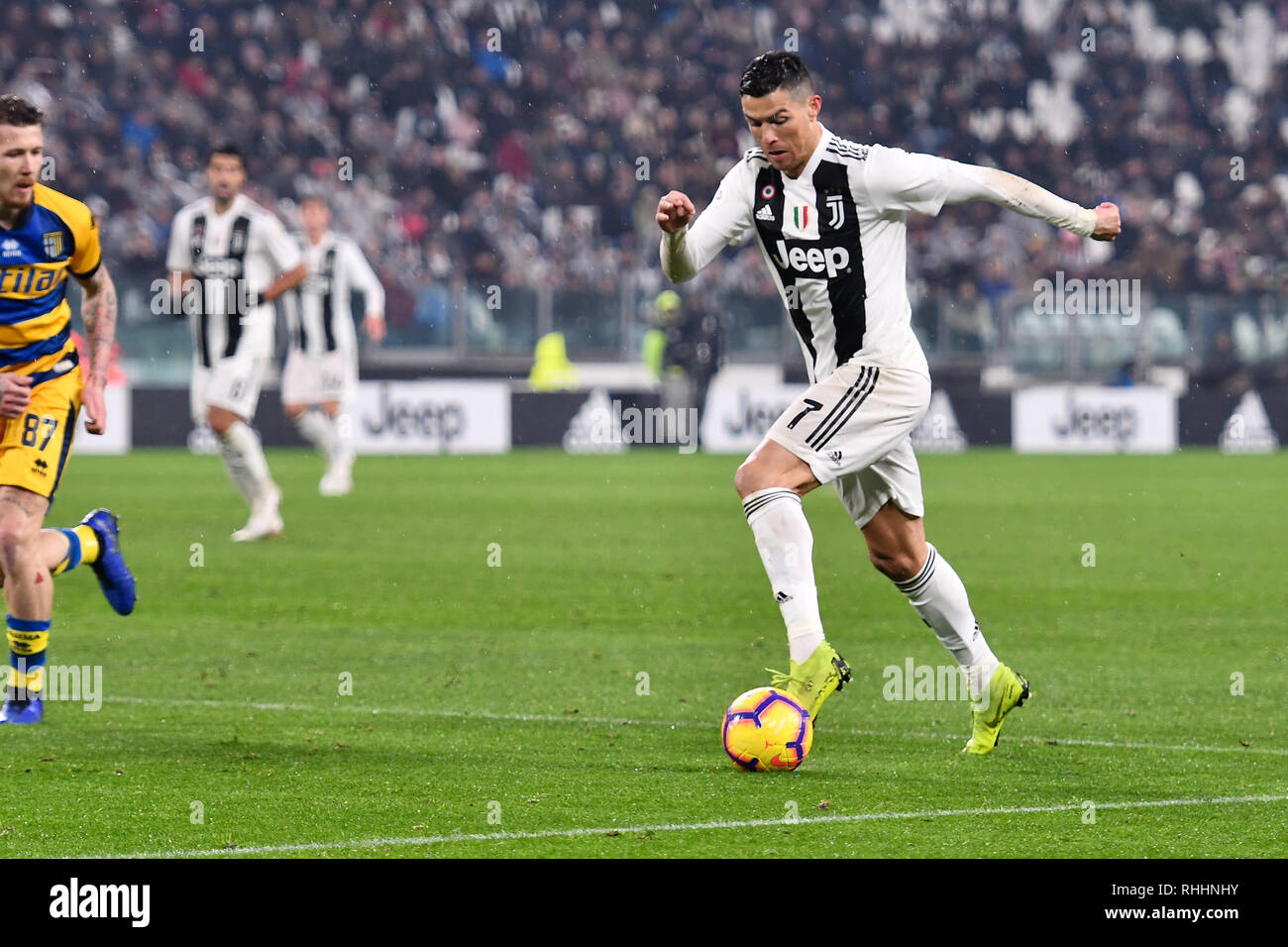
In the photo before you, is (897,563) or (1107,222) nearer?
(1107,222)

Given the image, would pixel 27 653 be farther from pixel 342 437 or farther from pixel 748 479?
pixel 342 437

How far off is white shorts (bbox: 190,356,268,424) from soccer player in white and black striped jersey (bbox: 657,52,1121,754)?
7850 millimetres

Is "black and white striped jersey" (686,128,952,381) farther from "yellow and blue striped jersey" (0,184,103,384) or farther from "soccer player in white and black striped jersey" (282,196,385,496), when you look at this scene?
"soccer player in white and black striped jersey" (282,196,385,496)

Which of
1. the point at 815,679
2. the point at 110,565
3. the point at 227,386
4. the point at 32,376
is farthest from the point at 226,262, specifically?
the point at 815,679

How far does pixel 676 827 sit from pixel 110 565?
3370 mm

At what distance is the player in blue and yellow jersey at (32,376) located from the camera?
6.53m

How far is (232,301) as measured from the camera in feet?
45.6

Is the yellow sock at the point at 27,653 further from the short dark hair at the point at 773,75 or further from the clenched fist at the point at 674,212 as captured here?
the short dark hair at the point at 773,75

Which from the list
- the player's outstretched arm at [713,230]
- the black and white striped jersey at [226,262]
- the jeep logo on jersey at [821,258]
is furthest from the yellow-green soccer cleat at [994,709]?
the black and white striped jersey at [226,262]

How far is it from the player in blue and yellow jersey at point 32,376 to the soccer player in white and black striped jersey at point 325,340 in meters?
11.0

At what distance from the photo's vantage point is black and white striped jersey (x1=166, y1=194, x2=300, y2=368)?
13.8 metres

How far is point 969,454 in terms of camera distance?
26.0m
